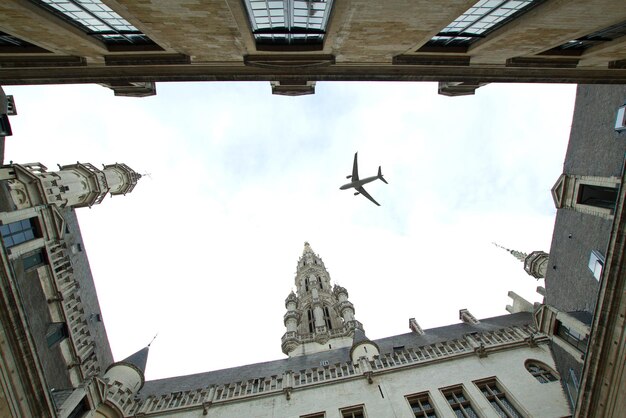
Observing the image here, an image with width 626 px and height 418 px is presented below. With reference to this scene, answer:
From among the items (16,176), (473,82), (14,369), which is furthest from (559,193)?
(16,176)

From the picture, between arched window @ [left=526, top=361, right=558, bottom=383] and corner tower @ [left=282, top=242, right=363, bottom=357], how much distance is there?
23.9m

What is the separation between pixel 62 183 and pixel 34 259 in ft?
23.1

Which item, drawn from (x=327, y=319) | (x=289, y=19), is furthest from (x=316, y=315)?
(x=289, y=19)

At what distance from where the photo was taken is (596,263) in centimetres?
1495

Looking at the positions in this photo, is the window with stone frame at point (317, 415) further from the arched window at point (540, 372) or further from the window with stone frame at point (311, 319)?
the window with stone frame at point (311, 319)

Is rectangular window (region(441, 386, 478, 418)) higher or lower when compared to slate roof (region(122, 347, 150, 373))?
higher

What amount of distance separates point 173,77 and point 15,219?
518 inches

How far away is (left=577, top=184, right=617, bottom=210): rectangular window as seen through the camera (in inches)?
568

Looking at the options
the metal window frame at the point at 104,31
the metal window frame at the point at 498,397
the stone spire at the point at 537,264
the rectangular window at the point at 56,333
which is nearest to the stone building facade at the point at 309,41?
the metal window frame at the point at 104,31

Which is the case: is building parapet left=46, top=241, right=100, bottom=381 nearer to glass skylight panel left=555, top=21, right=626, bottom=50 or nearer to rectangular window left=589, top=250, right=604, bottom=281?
rectangular window left=589, top=250, right=604, bottom=281

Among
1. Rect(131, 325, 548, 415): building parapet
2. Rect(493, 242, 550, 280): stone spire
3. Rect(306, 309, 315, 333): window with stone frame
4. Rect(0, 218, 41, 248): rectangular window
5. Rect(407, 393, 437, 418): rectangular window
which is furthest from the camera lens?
Rect(306, 309, 315, 333): window with stone frame

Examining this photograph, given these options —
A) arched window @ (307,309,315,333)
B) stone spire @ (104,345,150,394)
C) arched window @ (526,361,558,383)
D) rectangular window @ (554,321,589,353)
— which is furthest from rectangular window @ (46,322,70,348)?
arched window @ (307,309,315,333)

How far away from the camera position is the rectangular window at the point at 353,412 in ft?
66.8

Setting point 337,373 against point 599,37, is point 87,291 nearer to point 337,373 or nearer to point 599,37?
point 337,373
